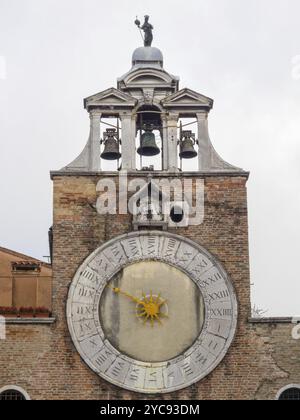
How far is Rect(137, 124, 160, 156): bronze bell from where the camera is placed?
3005 centimetres

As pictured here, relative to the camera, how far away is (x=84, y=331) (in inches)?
1077

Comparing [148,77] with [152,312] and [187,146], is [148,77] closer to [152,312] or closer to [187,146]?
[187,146]

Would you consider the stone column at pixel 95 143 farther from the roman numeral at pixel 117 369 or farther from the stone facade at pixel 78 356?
the roman numeral at pixel 117 369

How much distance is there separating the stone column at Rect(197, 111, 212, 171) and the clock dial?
244cm

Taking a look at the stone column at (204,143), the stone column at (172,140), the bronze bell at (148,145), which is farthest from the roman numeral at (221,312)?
the bronze bell at (148,145)

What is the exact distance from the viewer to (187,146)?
29.3 meters

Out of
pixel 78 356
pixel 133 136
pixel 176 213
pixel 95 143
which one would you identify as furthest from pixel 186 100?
pixel 78 356

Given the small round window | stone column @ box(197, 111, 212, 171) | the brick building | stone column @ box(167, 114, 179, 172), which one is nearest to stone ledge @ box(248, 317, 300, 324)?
the brick building

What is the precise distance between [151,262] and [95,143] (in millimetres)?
2961

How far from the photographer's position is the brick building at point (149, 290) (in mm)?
27109

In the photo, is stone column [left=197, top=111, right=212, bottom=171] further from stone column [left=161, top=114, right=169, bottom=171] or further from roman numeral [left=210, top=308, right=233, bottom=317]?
roman numeral [left=210, top=308, right=233, bottom=317]
